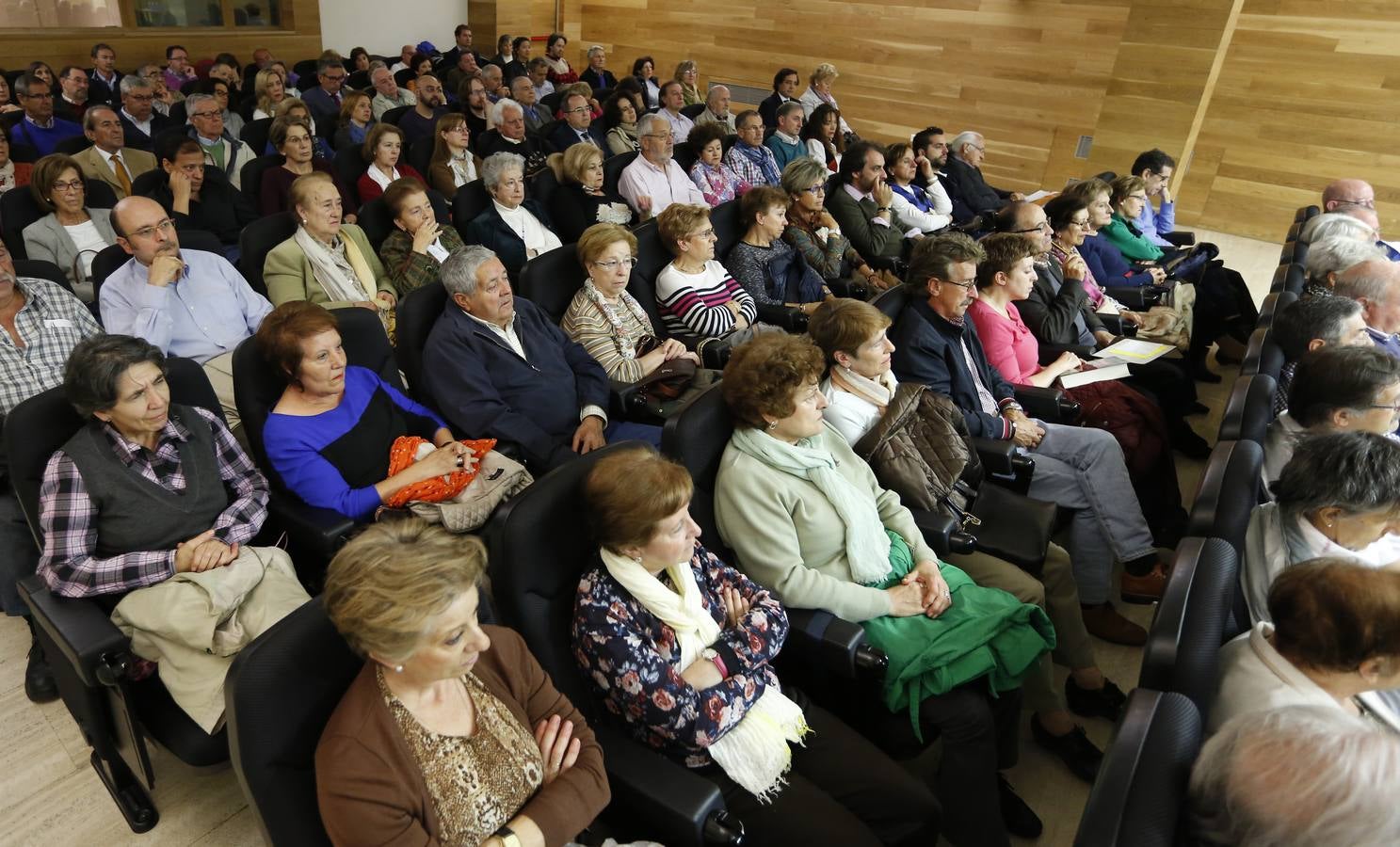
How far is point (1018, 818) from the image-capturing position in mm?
2035

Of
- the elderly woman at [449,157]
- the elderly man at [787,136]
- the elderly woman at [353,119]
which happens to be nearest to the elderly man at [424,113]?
the elderly woman at [353,119]

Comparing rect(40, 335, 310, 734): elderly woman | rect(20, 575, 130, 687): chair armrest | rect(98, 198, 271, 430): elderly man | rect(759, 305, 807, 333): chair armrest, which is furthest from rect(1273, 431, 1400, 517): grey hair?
rect(98, 198, 271, 430): elderly man

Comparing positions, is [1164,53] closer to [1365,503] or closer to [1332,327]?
[1332,327]

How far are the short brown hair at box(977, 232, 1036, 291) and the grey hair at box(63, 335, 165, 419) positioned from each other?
2.63m

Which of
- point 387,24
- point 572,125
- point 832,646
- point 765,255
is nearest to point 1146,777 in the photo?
point 832,646

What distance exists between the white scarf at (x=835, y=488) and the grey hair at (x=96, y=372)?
4.54 feet

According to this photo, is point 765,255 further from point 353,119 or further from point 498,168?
point 353,119

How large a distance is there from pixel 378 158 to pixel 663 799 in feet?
13.1

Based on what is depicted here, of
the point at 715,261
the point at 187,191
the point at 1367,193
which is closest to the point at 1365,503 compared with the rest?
the point at 715,261

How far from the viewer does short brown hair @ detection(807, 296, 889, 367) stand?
2.41 meters

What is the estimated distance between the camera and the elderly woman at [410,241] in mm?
3496

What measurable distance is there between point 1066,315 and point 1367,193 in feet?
8.96

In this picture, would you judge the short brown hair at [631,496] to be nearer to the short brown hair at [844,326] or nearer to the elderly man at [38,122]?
the short brown hair at [844,326]

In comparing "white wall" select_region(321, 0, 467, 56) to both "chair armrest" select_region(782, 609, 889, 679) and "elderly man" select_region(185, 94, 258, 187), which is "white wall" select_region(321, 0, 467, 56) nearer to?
"elderly man" select_region(185, 94, 258, 187)
